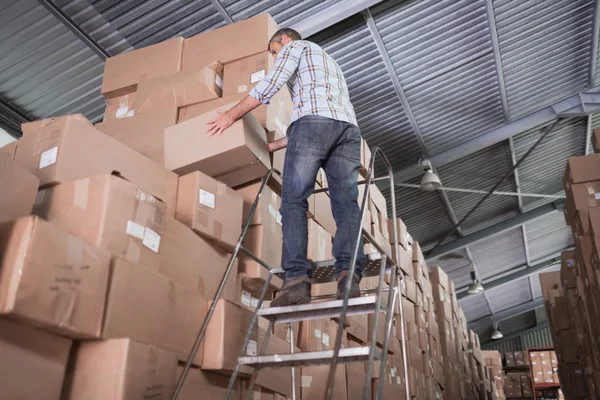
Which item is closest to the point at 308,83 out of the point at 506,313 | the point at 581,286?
the point at 581,286

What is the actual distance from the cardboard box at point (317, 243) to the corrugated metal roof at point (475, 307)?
11.9 m

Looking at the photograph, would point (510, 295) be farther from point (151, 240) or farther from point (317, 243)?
point (151, 240)

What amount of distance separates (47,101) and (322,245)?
128 inches

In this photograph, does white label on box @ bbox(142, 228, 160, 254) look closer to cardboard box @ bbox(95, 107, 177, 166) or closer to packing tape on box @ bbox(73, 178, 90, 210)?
packing tape on box @ bbox(73, 178, 90, 210)

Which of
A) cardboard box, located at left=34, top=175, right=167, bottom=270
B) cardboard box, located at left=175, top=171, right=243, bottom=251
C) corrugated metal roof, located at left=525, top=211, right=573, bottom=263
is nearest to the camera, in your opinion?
cardboard box, located at left=34, top=175, right=167, bottom=270

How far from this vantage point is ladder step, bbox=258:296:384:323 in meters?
2.31

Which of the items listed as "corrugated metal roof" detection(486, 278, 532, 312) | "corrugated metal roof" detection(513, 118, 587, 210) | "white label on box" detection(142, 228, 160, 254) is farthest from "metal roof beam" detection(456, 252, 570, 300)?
"white label on box" detection(142, 228, 160, 254)

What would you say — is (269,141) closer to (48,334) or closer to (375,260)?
(375,260)

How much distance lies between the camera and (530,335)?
1859 centimetres

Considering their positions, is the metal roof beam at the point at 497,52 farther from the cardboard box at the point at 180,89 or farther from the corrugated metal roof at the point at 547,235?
the corrugated metal roof at the point at 547,235

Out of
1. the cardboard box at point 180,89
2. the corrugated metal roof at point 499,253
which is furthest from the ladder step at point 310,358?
the corrugated metal roof at point 499,253

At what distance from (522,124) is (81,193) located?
23.0 feet

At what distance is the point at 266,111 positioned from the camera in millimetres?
3477

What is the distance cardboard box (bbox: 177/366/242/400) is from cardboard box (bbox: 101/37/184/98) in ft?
7.48
